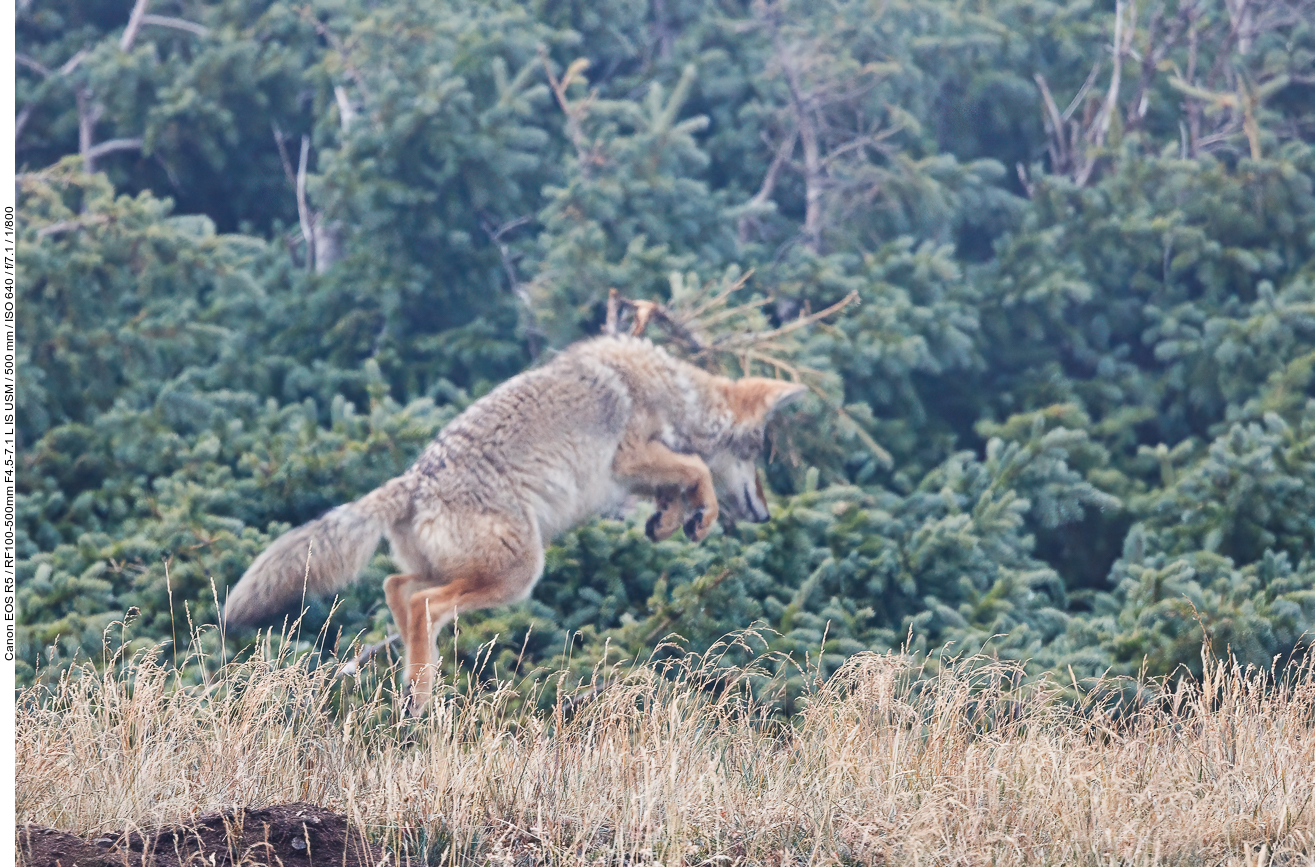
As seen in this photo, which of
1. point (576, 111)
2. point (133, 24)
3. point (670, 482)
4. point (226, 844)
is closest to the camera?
point (226, 844)

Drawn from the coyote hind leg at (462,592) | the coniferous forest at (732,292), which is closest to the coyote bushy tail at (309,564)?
the coyote hind leg at (462,592)

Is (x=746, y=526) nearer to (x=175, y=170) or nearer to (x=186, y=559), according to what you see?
(x=186, y=559)

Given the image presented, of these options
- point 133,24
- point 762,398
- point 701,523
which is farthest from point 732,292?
point 133,24

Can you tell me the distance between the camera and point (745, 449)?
703 centimetres

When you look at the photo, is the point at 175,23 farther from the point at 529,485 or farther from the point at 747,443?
the point at 747,443

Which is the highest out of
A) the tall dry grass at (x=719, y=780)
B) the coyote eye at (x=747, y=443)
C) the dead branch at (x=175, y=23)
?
the dead branch at (x=175, y=23)

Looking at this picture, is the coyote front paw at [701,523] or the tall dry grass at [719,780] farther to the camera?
the coyote front paw at [701,523]

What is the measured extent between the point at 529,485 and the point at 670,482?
79 cm

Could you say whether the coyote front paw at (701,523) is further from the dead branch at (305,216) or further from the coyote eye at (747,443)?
the dead branch at (305,216)

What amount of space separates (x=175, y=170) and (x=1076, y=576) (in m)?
7.68

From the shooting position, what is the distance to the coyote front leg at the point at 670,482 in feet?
21.4

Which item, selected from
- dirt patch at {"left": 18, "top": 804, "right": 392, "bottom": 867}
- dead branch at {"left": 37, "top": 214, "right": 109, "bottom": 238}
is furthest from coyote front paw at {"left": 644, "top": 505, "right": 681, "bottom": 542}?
dead branch at {"left": 37, "top": 214, "right": 109, "bottom": 238}

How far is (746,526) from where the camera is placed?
7.06 meters

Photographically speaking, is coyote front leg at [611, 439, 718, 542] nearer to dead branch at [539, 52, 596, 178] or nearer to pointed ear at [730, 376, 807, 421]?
pointed ear at [730, 376, 807, 421]
